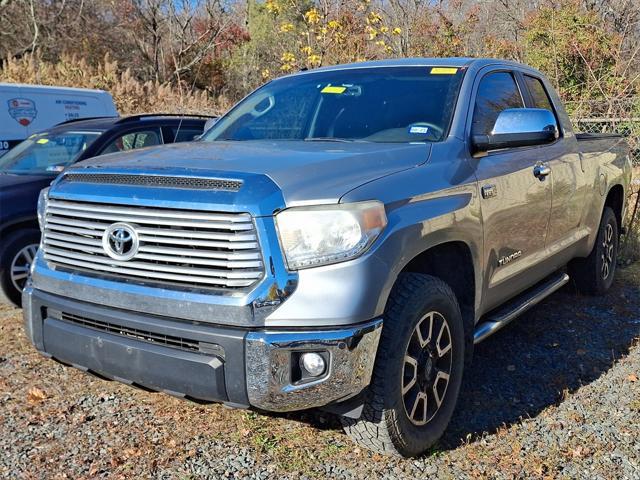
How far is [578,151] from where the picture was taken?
4820mm

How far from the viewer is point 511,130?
351cm

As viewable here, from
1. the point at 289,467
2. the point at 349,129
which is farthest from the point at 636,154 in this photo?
the point at 289,467

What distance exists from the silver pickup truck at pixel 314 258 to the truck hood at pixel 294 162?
1 centimetres

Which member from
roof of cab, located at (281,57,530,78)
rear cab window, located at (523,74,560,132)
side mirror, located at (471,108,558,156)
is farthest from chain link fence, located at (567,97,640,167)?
side mirror, located at (471,108,558,156)

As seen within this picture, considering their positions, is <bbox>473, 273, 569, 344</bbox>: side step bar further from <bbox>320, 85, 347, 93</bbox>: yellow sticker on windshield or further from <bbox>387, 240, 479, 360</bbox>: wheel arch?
<bbox>320, 85, 347, 93</bbox>: yellow sticker on windshield

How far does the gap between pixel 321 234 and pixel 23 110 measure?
730 centimetres

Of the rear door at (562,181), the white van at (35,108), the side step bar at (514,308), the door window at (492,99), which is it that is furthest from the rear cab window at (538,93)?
the white van at (35,108)

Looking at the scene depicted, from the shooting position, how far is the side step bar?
3.58 meters

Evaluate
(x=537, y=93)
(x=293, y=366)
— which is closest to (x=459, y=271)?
(x=293, y=366)

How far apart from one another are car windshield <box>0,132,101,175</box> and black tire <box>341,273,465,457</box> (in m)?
4.23

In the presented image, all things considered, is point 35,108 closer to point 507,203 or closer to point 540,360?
point 507,203

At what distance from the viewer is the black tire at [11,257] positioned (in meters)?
5.39

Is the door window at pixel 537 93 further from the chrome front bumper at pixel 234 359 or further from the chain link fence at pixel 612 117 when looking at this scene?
the chain link fence at pixel 612 117

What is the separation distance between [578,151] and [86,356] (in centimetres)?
381
